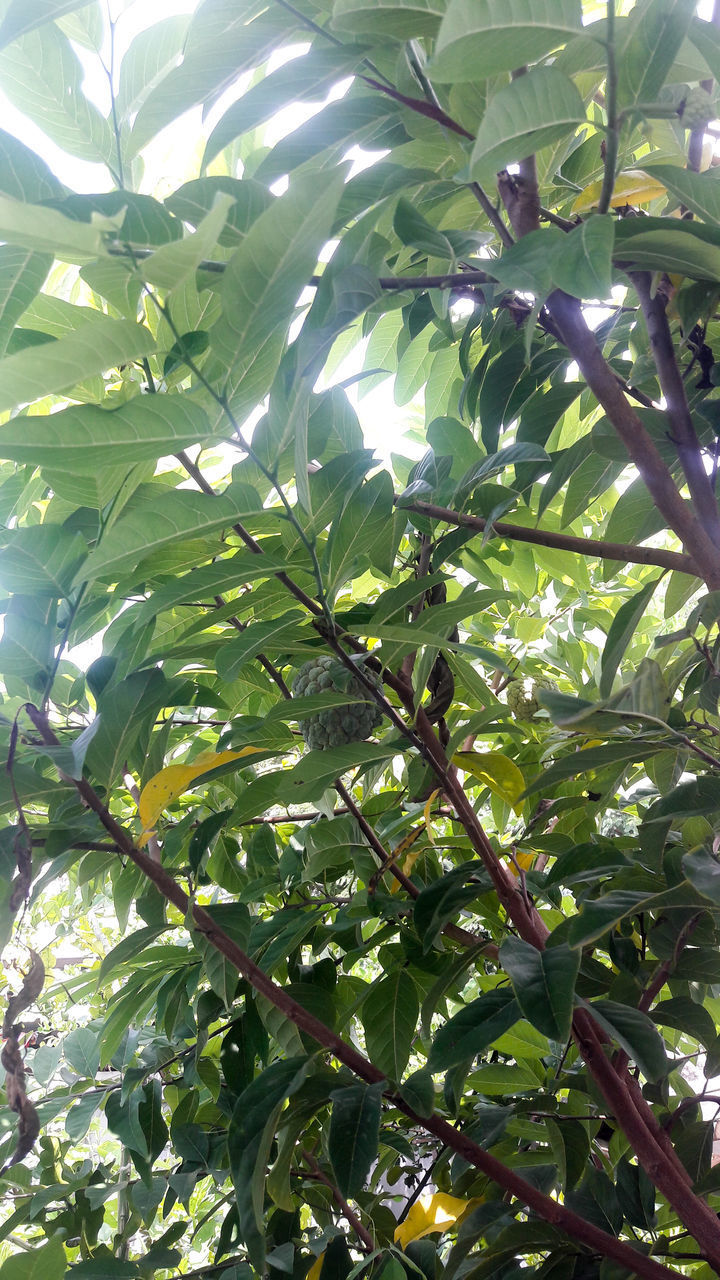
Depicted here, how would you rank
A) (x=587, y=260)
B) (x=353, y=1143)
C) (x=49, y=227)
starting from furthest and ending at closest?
(x=353, y=1143), (x=587, y=260), (x=49, y=227)

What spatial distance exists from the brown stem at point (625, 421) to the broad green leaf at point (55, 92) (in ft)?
1.17

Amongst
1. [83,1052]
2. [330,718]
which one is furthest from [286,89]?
[83,1052]

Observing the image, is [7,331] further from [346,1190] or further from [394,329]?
[346,1190]

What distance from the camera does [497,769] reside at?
2.49 feet

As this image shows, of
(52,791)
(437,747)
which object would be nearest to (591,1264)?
(437,747)

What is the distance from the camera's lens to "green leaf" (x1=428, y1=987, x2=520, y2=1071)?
23.4 inches

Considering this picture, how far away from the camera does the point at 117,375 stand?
0.81 m

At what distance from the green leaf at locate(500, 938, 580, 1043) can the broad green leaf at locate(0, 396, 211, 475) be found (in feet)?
1.28

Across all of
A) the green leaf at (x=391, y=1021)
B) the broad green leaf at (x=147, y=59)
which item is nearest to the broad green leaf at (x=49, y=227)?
the broad green leaf at (x=147, y=59)

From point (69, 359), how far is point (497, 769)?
1.71 ft

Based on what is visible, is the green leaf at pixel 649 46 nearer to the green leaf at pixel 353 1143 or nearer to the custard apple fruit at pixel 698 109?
the custard apple fruit at pixel 698 109

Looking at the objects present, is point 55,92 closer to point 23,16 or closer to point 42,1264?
point 23,16

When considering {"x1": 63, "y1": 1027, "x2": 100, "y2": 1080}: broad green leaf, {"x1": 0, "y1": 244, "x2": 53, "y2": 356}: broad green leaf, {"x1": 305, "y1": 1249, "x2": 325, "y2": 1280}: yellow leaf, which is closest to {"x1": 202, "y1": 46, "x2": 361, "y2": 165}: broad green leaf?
{"x1": 0, "y1": 244, "x2": 53, "y2": 356}: broad green leaf

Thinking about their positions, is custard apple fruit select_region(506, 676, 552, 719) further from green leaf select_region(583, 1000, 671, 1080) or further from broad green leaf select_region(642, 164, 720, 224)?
broad green leaf select_region(642, 164, 720, 224)
